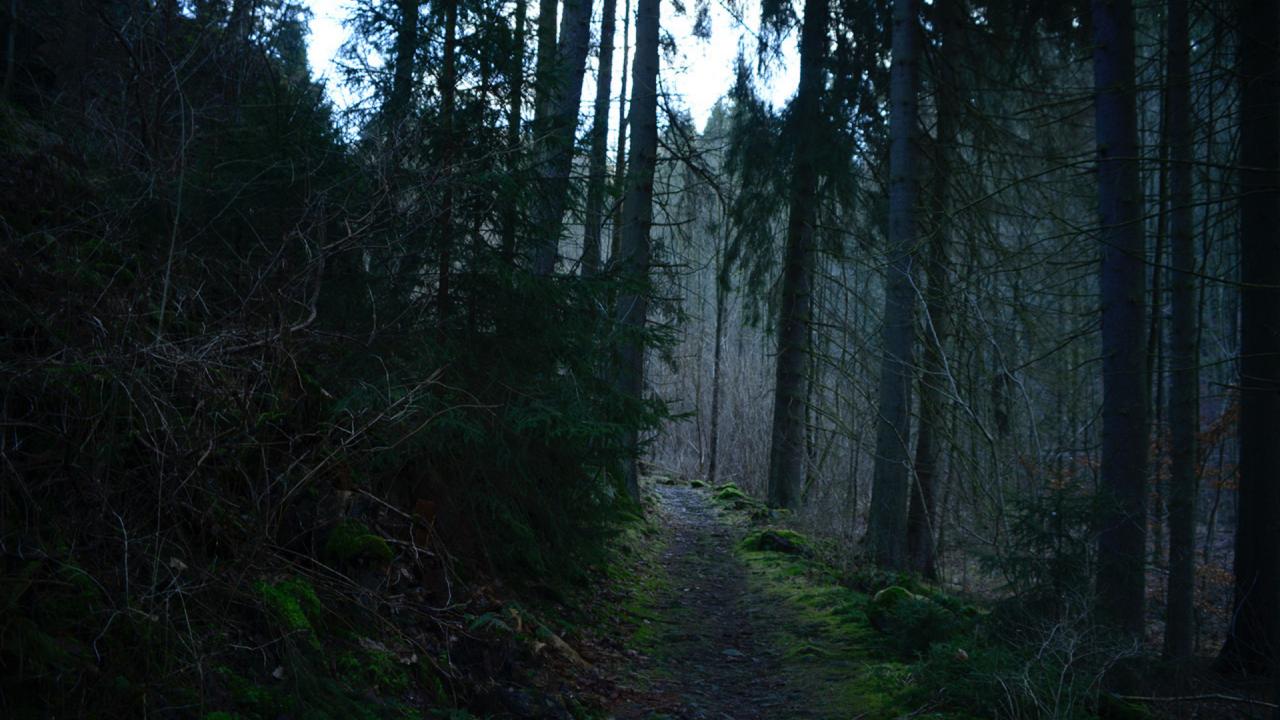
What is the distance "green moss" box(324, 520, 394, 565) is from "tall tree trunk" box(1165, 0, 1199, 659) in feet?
22.8

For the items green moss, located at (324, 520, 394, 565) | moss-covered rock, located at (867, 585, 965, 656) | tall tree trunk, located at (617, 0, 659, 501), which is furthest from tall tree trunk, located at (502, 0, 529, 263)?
tall tree trunk, located at (617, 0, 659, 501)

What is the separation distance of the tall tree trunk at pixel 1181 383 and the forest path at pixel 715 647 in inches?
153

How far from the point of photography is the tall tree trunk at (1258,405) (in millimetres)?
6613

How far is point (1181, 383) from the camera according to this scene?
27.0 feet

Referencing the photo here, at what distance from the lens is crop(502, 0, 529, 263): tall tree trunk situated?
18.7ft

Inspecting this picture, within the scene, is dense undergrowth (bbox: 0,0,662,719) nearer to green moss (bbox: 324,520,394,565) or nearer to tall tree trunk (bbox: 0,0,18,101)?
green moss (bbox: 324,520,394,565)

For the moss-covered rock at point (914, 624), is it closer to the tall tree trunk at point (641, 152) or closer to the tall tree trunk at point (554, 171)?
the tall tree trunk at point (554, 171)

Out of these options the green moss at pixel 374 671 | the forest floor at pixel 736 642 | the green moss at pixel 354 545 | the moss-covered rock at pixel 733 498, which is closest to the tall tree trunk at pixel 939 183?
the forest floor at pixel 736 642

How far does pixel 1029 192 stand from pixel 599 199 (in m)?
7.46

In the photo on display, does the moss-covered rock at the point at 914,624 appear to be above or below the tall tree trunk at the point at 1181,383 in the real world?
below

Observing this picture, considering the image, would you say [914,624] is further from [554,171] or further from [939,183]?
[939,183]

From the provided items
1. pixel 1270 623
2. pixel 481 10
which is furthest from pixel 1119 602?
pixel 481 10

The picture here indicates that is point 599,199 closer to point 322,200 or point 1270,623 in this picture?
point 322,200

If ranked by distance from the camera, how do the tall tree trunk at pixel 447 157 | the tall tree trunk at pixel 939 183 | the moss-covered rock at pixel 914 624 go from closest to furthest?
the tall tree trunk at pixel 447 157 → the moss-covered rock at pixel 914 624 → the tall tree trunk at pixel 939 183
